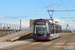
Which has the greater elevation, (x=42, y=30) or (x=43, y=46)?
(x=42, y=30)

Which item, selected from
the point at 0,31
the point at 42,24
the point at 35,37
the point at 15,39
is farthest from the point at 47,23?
the point at 0,31

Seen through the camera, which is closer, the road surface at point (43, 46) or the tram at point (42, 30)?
the road surface at point (43, 46)

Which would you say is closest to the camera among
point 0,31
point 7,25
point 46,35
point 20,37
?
point 46,35

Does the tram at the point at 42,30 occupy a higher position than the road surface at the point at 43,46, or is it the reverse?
the tram at the point at 42,30

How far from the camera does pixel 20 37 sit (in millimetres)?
28453

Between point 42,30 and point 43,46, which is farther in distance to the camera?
point 42,30

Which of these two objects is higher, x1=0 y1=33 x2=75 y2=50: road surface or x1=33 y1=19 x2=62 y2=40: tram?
x1=33 y1=19 x2=62 y2=40: tram

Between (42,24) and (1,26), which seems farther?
(1,26)

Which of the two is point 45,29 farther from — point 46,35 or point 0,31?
point 0,31

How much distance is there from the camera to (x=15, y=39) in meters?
25.9

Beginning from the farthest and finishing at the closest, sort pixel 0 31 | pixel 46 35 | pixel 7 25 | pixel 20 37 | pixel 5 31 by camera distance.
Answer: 1. pixel 7 25
2. pixel 5 31
3. pixel 0 31
4. pixel 20 37
5. pixel 46 35

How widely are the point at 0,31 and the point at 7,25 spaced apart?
697cm

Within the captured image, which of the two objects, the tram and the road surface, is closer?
the road surface

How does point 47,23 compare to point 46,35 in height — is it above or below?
above
